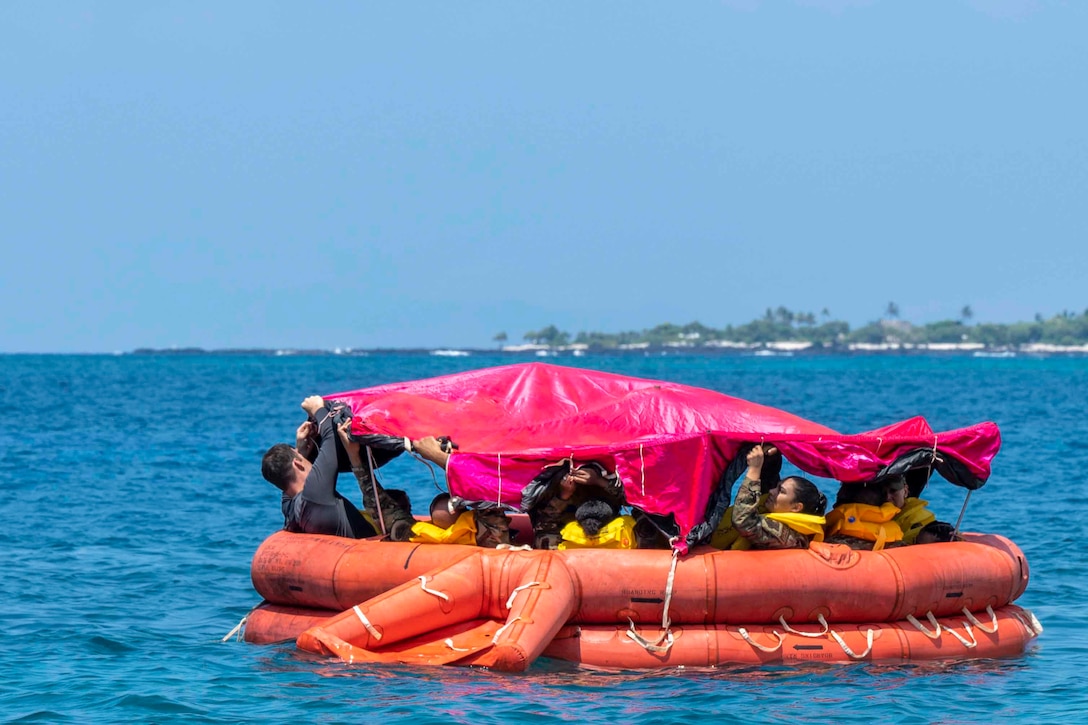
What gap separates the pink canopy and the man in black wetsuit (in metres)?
0.34

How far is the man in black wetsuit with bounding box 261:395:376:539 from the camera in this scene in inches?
483

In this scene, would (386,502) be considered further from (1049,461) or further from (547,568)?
(1049,461)

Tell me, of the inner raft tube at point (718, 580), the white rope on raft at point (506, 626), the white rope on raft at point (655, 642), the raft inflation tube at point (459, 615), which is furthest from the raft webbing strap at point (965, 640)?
the white rope on raft at point (506, 626)

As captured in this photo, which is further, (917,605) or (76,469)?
(76,469)

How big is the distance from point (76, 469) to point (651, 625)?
2081 cm

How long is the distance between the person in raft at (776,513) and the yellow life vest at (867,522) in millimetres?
210

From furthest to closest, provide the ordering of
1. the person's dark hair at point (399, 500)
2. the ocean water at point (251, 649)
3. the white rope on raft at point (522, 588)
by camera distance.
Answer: the person's dark hair at point (399, 500), the white rope on raft at point (522, 588), the ocean water at point (251, 649)

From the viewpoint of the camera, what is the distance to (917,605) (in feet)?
37.0

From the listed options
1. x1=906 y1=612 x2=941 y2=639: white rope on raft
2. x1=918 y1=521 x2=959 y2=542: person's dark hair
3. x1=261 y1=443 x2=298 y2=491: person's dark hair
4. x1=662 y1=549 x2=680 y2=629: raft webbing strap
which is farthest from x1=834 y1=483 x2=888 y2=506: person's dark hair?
x1=261 y1=443 x2=298 y2=491: person's dark hair

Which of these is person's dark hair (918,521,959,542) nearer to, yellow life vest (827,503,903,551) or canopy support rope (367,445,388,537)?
yellow life vest (827,503,903,551)

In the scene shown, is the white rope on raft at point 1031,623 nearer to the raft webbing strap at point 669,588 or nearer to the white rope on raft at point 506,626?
the raft webbing strap at point 669,588

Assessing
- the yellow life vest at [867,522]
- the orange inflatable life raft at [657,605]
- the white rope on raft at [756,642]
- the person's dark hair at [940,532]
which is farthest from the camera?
the person's dark hair at [940,532]

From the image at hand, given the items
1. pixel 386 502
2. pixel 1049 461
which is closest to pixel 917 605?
pixel 386 502

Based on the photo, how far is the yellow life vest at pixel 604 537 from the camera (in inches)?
451
